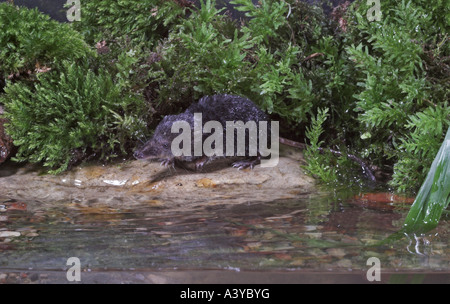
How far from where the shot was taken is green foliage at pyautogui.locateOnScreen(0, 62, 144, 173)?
4.58 meters

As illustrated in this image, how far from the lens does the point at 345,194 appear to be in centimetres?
409

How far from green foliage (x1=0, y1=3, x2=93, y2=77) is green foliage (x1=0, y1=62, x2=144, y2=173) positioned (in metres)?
0.18

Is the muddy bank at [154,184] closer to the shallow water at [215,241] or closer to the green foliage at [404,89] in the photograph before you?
the shallow water at [215,241]

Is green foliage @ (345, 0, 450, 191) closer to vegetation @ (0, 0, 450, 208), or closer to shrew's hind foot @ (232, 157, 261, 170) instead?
vegetation @ (0, 0, 450, 208)

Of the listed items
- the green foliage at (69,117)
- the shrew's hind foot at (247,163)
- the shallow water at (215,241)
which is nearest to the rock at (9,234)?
the shallow water at (215,241)

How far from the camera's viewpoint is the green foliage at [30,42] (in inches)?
184

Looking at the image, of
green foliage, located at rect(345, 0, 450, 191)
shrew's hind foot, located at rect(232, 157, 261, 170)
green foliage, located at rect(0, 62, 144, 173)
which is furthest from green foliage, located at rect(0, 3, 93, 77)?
green foliage, located at rect(345, 0, 450, 191)

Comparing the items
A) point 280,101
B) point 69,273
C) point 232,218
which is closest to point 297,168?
point 280,101

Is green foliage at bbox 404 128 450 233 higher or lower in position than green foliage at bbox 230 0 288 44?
lower

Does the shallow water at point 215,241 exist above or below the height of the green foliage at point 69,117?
below

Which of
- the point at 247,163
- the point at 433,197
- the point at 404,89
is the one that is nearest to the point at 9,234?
the point at 247,163

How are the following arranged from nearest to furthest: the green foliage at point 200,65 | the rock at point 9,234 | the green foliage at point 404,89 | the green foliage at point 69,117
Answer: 1. the rock at point 9,234
2. the green foliage at point 404,89
3. the green foliage at point 69,117
4. the green foliage at point 200,65

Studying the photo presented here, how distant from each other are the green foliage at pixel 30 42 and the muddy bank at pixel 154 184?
1034 millimetres

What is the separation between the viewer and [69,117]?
4.59m
